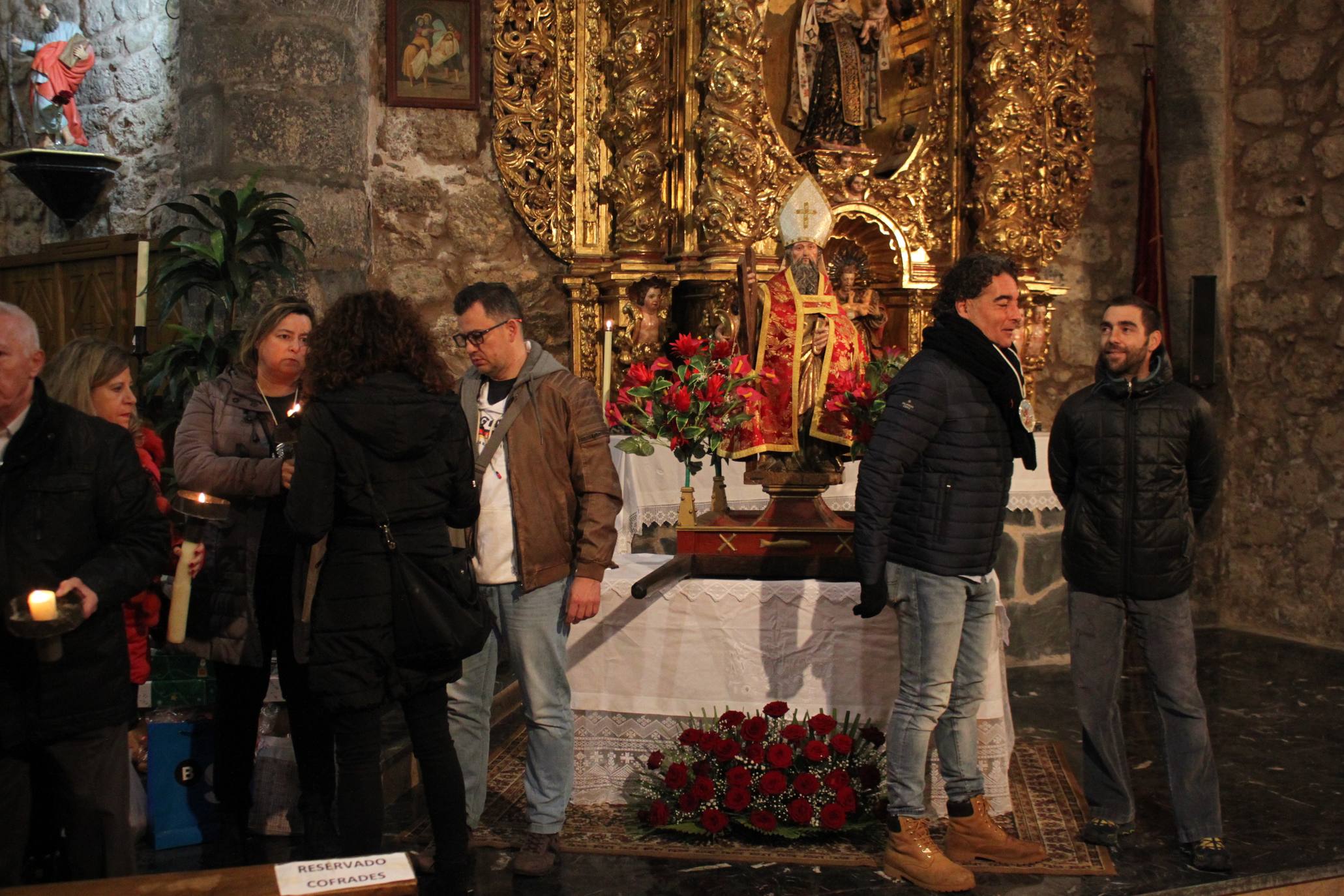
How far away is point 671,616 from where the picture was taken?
15.1 ft

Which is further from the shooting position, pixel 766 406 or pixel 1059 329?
pixel 1059 329

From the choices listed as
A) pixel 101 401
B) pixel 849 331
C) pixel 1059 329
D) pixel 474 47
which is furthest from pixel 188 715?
pixel 1059 329

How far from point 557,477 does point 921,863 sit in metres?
1.56

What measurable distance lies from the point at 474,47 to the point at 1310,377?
536 centimetres

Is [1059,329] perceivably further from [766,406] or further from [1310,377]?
[766,406]

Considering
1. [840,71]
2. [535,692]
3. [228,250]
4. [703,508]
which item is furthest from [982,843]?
[840,71]

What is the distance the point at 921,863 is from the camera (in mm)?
3900

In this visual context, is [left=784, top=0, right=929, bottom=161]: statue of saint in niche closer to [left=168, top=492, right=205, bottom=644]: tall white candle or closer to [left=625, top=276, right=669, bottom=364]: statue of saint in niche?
[left=625, top=276, right=669, bottom=364]: statue of saint in niche

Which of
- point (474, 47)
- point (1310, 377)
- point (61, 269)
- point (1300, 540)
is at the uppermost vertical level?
point (474, 47)

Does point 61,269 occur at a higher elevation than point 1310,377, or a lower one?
higher

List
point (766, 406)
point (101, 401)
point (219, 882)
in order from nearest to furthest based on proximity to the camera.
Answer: point (219, 882) → point (101, 401) → point (766, 406)

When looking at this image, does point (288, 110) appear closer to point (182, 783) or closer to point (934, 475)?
point (182, 783)

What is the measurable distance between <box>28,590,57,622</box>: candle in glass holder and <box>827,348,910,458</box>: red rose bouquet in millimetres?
2920

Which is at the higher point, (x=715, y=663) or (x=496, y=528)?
(x=496, y=528)
